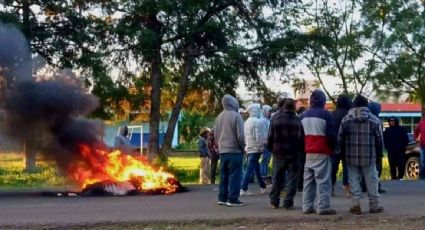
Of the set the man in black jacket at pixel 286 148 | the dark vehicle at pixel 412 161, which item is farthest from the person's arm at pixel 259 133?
the dark vehicle at pixel 412 161

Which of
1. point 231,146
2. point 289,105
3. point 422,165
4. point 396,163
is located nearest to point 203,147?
point 396,163

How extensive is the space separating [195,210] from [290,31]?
11.2 metres

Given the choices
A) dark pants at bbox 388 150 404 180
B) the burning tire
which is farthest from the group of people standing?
the burning tire

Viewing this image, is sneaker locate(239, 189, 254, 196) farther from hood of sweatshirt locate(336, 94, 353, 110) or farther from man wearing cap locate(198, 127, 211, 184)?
man wearing cap locate(198, 127, 211, 184)

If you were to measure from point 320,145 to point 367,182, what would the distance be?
0.94 meters

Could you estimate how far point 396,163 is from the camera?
1956 cm

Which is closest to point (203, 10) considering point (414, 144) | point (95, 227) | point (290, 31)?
point (290, 31)

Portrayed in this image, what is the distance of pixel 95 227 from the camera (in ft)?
32.3

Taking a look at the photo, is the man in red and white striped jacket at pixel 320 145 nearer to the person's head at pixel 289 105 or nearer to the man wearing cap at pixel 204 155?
the person's head at pixel 289 105

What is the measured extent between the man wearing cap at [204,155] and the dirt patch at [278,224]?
27.7ft

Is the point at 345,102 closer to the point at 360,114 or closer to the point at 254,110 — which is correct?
the point at 360,114

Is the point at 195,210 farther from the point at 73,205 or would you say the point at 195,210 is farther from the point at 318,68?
the point at 318,68

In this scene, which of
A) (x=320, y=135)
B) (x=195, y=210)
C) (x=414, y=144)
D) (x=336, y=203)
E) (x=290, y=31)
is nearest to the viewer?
(x=320, y=135)

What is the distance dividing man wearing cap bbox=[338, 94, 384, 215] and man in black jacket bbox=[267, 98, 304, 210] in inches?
27.9
